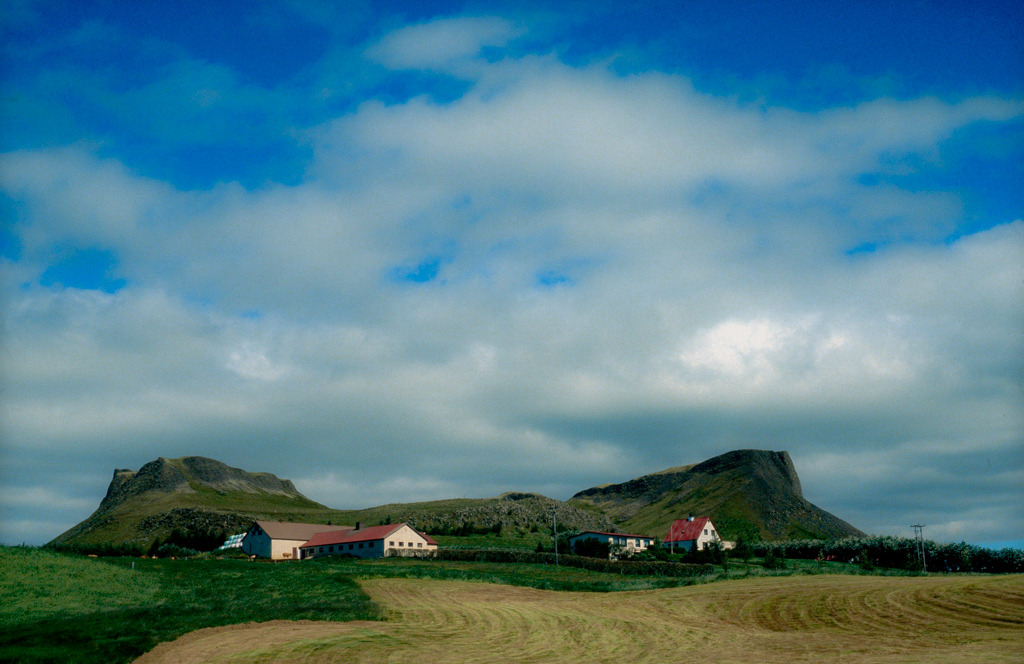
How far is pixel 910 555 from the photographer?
9581 centimetres

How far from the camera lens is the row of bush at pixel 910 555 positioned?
285 feet

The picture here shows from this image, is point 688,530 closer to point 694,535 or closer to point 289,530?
point 694,535

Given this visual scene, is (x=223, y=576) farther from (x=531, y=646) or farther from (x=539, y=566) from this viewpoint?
→ (x=531, y=646)

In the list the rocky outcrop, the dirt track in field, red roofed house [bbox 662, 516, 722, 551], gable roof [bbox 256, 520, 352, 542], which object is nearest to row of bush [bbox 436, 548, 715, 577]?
the dirt track in field

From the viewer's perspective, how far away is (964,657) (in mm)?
26375

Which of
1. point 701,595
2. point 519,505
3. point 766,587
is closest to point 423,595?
point 701,595

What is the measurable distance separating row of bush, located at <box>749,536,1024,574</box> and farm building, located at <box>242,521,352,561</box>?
77.7 meters

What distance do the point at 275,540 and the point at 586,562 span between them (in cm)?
6240

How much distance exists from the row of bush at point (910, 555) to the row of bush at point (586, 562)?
23.9 metres

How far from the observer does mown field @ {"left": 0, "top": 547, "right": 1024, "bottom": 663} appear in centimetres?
3128

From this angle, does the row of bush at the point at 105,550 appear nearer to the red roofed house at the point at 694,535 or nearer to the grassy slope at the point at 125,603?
the grassy slope at the point at 125,603

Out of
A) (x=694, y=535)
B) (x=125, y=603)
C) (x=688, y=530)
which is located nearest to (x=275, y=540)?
(x=694, y=535)

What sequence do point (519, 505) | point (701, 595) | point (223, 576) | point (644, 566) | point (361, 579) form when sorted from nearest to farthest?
point (701, 595) → point (361, 579) → point (223, 576) → point (644, 566) → point (519, 505)

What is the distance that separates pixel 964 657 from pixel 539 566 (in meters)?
66.3
